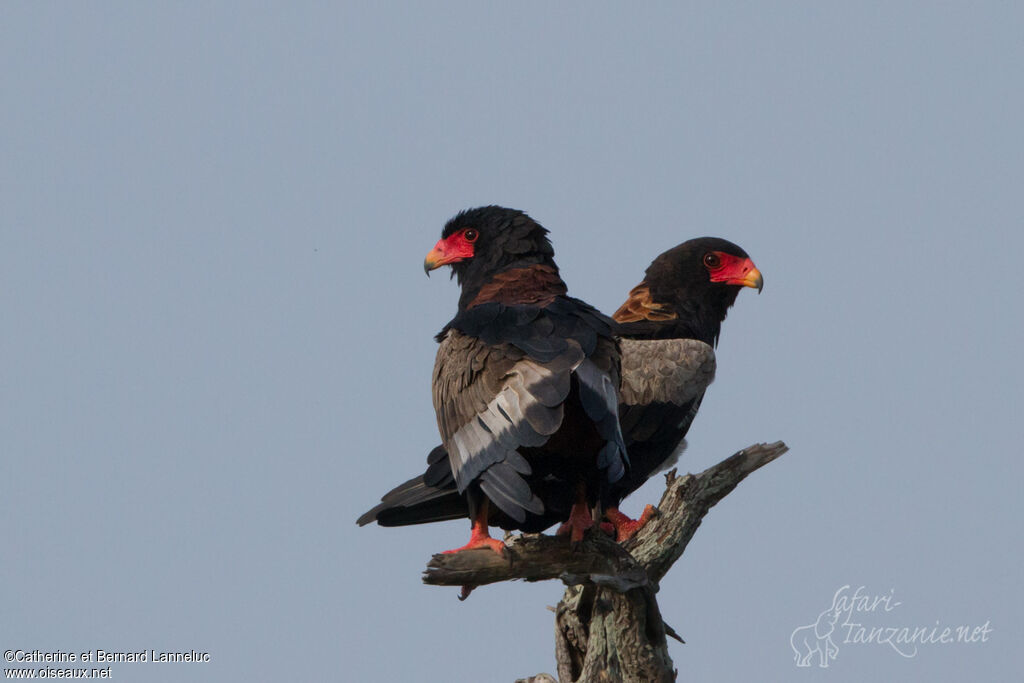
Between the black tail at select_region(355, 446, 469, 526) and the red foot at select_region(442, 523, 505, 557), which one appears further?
the black tail at select_region(355, 446, 469, 526)

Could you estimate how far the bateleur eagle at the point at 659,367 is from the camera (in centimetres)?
766

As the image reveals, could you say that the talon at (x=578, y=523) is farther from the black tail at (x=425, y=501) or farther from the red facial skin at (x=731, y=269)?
the red facial skin at (x=731, y=269)

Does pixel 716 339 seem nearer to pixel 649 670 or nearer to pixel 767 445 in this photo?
pixel 767 445

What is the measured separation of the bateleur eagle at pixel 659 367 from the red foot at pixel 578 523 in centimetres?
60

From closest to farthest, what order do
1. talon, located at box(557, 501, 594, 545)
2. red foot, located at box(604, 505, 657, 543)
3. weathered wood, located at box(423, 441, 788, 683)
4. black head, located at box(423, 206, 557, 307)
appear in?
→ weathered wood, located at box(423, 441, 788, 683)
talon, located at box(557, 501, 594, 545)
red foot, located at box(604, 505, 657, 543)
black head, located at box(423, 206, 557, 307)

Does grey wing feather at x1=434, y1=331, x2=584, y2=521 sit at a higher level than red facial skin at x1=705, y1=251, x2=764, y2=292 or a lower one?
lower

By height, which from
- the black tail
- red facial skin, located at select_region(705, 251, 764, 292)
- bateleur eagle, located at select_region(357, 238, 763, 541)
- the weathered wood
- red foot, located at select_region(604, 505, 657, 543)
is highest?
red facial skin, located at select_region(705, 251, 764, 292)

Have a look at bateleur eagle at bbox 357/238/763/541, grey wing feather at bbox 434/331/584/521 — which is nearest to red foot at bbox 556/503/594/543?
grey wing feather at bbox 434/331/584/521

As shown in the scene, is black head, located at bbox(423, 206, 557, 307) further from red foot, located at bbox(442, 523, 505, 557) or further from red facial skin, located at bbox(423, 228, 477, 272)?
red foot, located at bbox(442, 523, 505, 557)

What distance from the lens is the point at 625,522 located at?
7.79 m

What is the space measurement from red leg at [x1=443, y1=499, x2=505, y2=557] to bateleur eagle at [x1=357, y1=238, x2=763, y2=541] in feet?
2.11

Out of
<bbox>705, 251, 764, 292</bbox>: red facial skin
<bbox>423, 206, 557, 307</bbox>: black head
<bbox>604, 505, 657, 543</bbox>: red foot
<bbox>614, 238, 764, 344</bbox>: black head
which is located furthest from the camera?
<bbox>705, 251, 764, 292</bbox>: red facial skin

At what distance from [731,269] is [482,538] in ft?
13.8

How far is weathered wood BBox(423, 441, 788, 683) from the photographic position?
648 cm
